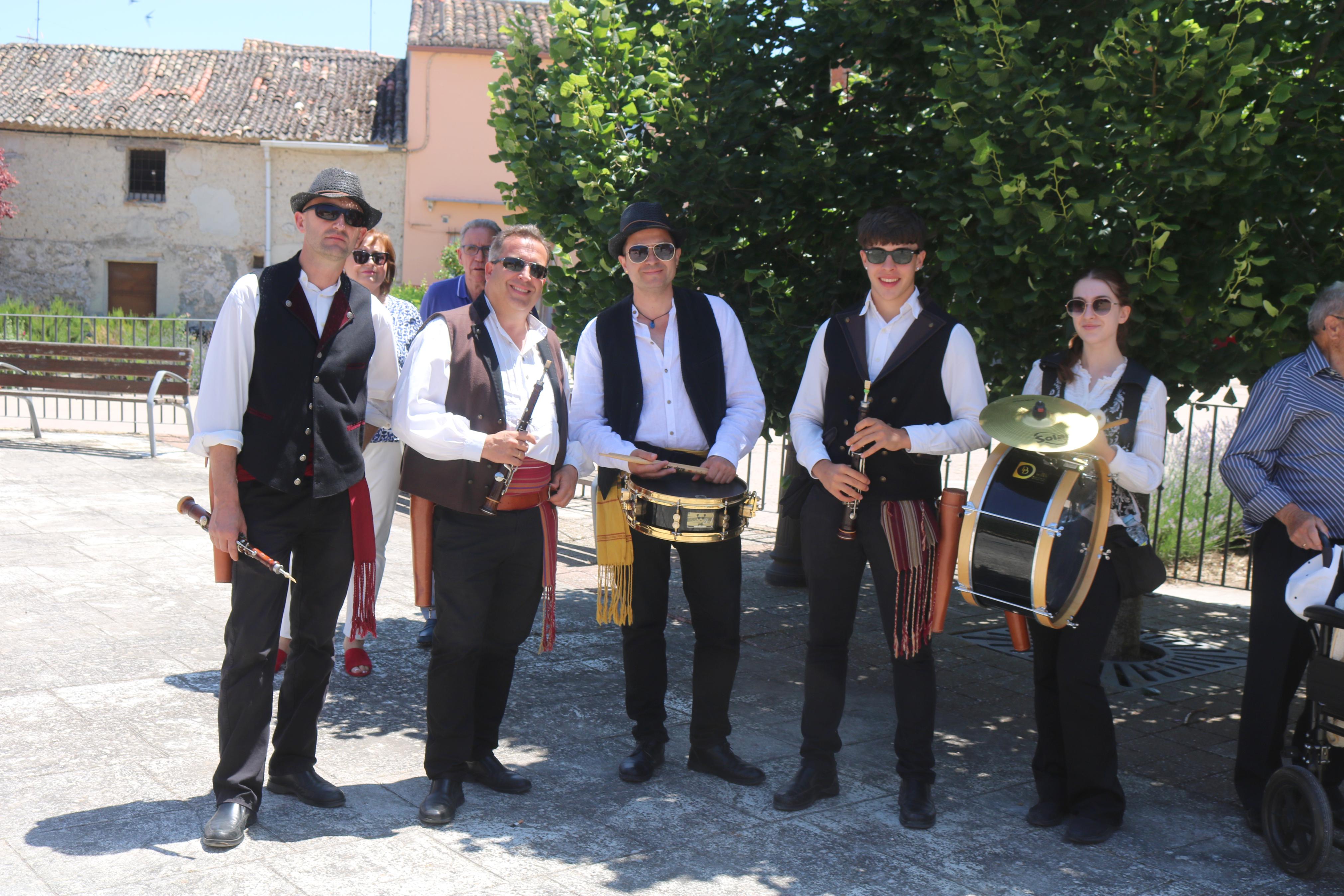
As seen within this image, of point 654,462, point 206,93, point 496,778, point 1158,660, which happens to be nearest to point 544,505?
point 654,462

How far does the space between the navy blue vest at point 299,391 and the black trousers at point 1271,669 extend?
132 inches

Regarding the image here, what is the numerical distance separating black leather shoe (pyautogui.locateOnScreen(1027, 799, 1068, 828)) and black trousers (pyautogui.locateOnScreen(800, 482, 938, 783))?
371mm

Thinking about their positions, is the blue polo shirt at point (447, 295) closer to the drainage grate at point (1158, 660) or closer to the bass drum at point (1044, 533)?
the bass drum at point (1044, 533)

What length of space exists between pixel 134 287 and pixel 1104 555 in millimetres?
32108

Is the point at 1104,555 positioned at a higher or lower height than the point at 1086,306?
lower

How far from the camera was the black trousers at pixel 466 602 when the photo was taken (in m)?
4.29

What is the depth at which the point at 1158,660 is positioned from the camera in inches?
260

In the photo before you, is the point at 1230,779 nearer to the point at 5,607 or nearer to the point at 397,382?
the point at 397,382

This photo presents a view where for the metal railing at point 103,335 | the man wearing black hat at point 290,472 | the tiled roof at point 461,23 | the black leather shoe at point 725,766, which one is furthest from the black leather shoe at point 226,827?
the tiled roof at point 461,23

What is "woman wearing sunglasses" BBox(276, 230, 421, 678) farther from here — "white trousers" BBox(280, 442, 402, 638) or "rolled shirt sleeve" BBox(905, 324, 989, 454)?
"rolled shirt sleeve" BBox(905, 324, 989, 454)

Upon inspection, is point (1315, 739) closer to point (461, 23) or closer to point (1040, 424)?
point (1040, 424)

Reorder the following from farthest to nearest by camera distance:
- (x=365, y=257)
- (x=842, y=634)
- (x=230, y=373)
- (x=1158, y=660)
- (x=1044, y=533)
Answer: (x=1158, y=660), (x=365, y=257), (x=842, y=634), (x=1044, y=533), (x=230, y=373)

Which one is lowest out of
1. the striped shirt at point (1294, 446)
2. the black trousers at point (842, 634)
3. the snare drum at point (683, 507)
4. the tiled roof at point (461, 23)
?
the black trousers at point (842, 634)

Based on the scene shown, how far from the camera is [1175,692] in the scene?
604 centimetres
